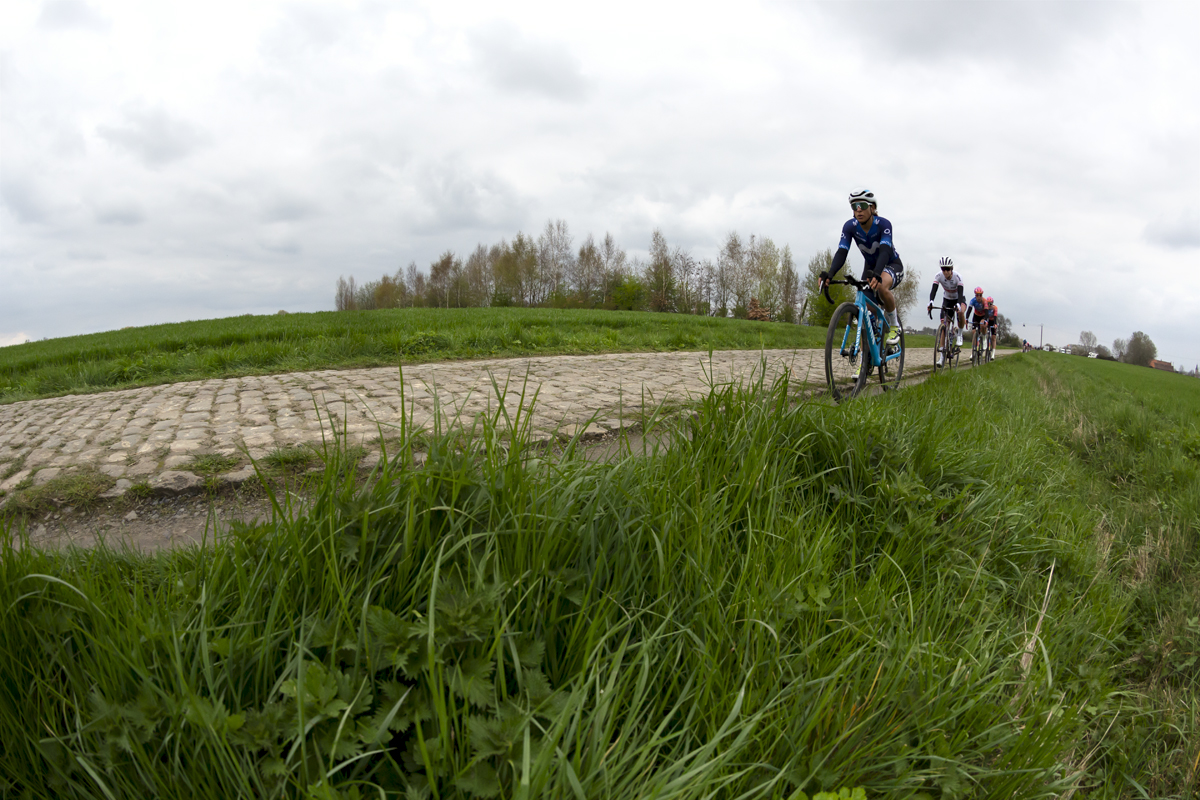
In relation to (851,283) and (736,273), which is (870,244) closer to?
(851,283)

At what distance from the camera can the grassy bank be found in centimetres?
137

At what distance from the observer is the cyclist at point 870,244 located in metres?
7.11

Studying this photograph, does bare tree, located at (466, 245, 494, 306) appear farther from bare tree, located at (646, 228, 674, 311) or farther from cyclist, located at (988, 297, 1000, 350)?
cyclist, located at (988, 297, 1000, 350)

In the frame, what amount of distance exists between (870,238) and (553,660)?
275 inches

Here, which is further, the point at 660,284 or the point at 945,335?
the point at 660,284

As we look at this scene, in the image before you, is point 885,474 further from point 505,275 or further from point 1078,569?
point 505,275

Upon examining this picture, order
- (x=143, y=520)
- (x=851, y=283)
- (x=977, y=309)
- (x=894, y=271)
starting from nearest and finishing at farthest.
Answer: (x=143, y=520) < (x=851, y=283) < (x=894, y=271) < (x=977, y=309)

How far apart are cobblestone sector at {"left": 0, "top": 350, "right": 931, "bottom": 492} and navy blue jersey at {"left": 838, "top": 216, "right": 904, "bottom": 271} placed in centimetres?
183

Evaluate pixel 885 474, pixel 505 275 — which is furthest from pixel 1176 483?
pixel 505 275

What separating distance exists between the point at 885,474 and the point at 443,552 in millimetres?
2394

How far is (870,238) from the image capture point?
7.25m

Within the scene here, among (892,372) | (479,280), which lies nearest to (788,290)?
(479,280)

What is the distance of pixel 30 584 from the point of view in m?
1.81

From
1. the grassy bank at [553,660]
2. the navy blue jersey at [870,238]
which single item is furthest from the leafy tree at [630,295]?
the grassy bank at [553,660]
